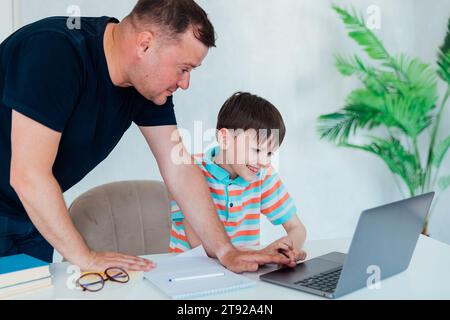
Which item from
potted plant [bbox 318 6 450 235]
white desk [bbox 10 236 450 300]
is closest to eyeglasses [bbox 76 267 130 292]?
white desk [bbox 10 236 450 300]

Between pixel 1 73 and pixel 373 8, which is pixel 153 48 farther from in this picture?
pixel 373 8

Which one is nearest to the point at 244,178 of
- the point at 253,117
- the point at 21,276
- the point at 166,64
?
the point at 253,117

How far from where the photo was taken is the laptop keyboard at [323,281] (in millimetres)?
1109

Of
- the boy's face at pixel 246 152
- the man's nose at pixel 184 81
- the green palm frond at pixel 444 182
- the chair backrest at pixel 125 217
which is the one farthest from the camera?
the green palm frond at pixel 444 182

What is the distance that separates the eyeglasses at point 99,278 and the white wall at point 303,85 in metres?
1.65

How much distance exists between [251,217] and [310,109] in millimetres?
1729

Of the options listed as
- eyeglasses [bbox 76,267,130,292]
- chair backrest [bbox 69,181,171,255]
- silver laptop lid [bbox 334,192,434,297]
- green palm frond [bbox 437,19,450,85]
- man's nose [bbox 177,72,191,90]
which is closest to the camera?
silver laptop lid [bbox 334,192,434,297]

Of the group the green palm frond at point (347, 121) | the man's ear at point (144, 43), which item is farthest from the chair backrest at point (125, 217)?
the green palm frond at point (347, 121)

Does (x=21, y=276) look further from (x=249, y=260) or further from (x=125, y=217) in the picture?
(x=125, y=217)

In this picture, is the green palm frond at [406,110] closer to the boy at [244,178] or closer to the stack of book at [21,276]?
the boy at [244,178]

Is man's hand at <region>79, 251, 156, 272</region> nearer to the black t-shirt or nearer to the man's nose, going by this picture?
the black t-shirt

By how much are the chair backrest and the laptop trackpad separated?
0.72 meters

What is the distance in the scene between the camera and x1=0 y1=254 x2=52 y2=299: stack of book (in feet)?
3.47
